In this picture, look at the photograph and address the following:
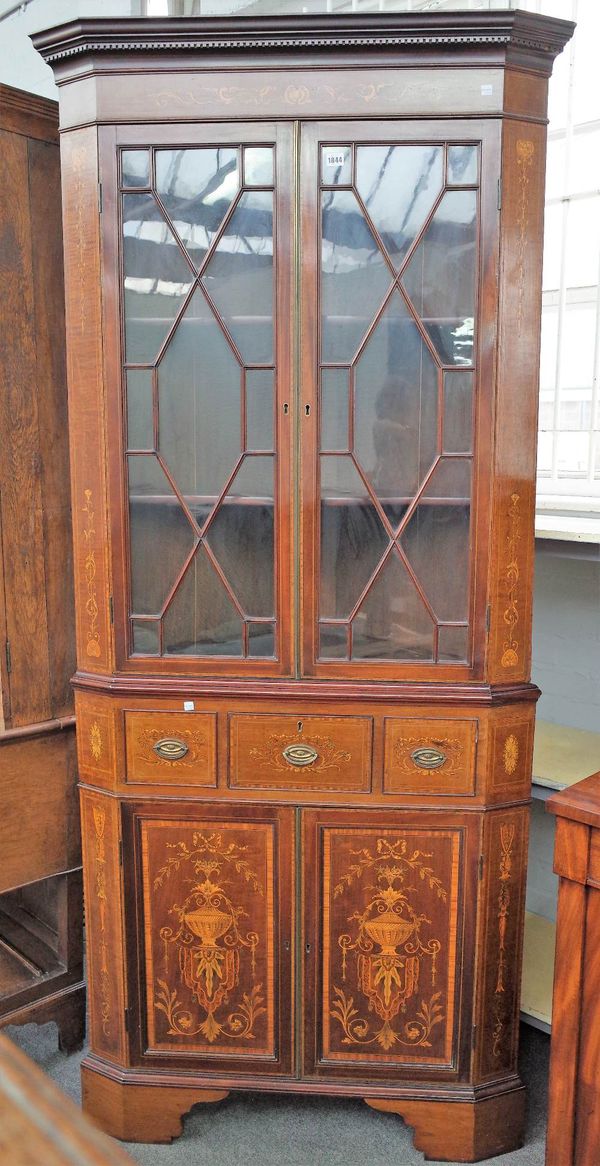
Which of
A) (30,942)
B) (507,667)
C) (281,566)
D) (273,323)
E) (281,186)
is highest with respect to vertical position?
(281,186)

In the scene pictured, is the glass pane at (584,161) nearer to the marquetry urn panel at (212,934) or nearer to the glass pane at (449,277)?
the glass pane at (449,277)

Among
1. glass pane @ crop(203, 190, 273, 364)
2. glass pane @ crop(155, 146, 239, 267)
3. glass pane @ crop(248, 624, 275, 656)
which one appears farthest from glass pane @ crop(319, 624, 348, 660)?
glass pane @ crop(155, 146, 239, 267)

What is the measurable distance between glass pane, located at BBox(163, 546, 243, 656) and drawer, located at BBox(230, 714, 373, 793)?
16 centimetres

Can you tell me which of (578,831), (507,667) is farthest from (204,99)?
(578,831)

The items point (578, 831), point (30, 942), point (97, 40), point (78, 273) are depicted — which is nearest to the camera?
point (578, 831)

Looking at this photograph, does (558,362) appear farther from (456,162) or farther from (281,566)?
(281,566)

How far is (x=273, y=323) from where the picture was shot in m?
1.84

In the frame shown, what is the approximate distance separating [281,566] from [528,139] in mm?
978

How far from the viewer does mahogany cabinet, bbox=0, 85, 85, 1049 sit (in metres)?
2.07

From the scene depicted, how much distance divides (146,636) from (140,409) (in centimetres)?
49

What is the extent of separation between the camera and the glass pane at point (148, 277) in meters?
1.83

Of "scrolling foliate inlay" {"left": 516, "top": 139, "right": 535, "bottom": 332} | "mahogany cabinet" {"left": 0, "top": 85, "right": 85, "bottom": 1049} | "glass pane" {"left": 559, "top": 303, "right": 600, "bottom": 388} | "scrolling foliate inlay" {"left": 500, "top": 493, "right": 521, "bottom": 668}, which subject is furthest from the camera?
"glass pane" {"left": 559, "top": 303, "right": 600, "bottom": 388}

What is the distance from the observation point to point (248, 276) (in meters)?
1.84

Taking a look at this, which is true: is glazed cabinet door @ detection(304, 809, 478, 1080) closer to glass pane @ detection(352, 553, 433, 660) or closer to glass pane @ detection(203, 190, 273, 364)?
glass pane @ detection(352, 553, 433, 660)
